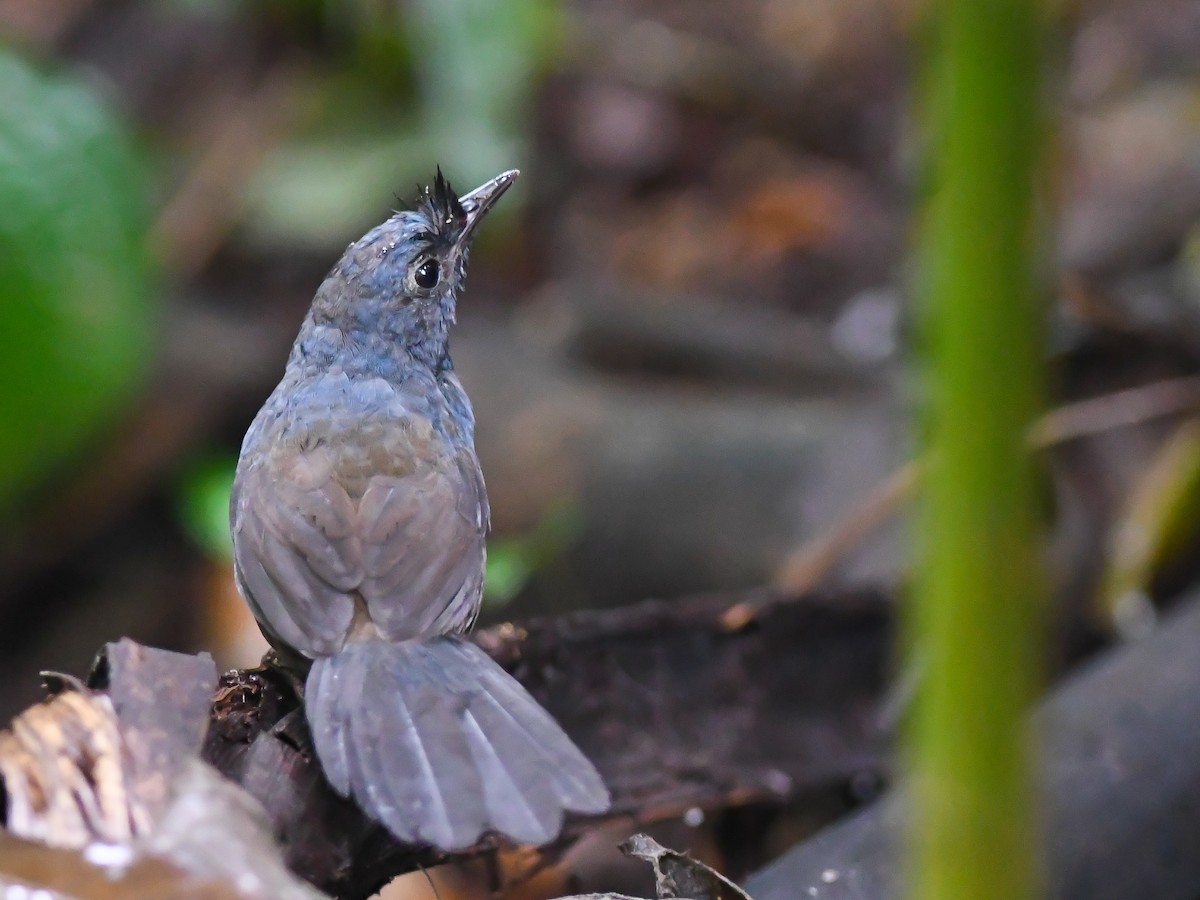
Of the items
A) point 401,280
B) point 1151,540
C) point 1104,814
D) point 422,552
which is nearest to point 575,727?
point 422,552

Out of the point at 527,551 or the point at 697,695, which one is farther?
the point at 527,551

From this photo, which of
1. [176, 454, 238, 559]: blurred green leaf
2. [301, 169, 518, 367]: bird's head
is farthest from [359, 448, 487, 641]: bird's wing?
[176, 454, 238, 559]: blurred green leaf

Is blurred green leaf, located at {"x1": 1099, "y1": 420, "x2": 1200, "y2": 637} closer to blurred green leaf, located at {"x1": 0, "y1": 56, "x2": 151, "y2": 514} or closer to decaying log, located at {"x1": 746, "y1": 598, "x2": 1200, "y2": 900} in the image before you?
decaying log, located at {"x1": 746, "y1": 598, "x2": 1200, "y2": 900}

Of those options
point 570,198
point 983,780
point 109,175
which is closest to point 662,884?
point 983,780

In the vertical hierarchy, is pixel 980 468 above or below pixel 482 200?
below

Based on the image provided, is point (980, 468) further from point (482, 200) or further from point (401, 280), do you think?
Answer: point (482, 200)

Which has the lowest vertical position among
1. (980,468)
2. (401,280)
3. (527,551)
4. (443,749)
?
(980,468)

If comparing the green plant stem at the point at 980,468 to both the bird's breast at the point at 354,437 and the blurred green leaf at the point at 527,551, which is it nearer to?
the bird's breast at the point at 354,437

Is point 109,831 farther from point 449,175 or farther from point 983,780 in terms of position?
point 449,175
